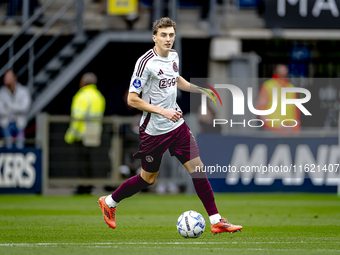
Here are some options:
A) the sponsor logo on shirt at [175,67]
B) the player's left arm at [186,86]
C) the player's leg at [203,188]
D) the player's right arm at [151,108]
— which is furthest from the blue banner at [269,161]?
the player's right arm at [151,108]

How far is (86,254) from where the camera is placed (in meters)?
5.41

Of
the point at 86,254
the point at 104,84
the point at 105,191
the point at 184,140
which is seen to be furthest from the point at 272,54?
the point at 86,254

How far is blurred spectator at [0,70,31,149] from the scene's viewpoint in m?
13.9

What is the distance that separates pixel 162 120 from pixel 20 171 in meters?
6.50

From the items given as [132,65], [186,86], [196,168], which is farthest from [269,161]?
[132,65]

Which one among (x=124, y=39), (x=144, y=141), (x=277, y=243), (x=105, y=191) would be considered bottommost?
(x=105, y=191)

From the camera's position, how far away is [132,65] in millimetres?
18391

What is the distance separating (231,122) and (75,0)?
5.11 meters

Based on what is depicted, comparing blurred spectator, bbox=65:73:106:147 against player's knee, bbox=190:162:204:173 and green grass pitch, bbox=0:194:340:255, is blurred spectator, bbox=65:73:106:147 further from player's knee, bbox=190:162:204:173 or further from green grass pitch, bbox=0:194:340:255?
player's knee, bbox=190:162:204:173

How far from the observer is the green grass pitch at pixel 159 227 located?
19.1ft

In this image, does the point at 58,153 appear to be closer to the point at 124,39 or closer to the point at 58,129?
the point at 58,129

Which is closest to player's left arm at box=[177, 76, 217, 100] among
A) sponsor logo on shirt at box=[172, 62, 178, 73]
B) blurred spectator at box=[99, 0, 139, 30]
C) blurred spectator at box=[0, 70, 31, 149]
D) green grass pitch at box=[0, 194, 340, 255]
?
sponsor logo on shirt at box=[172, 62, 178, 73]

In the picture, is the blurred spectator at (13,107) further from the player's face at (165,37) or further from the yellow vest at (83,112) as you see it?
the player's face at (165,37)

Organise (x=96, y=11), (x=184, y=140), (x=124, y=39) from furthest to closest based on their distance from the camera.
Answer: (x=96, y=11)
(x=124, y=39)
(x=184, y=140)
